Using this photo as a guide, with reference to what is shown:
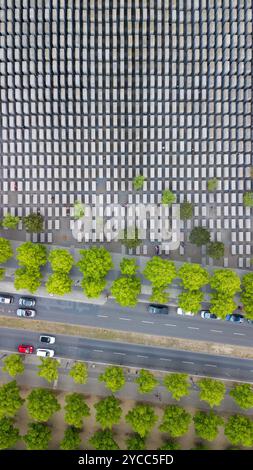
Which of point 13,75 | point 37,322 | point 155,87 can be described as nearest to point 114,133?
point 155,87

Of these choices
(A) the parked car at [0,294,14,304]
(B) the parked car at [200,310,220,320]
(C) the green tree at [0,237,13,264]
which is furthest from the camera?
(A) the parked car at [0,294,14,304]

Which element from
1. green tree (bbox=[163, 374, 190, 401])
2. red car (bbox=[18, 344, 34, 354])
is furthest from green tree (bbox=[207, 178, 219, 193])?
red car (bbox=[18, 344, 34, 354])

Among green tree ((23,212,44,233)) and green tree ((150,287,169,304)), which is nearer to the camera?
green tree ((150,287,169,304))

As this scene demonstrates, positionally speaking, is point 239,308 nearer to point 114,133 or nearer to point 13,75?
point 114,133

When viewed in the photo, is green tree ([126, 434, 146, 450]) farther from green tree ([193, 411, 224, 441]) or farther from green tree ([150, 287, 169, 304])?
green tree ([150, 287, 169, 304])

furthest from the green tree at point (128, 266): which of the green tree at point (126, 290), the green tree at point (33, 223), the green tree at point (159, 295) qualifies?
the green tree at point (33, 223)

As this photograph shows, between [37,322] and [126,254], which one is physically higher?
[126,254]
